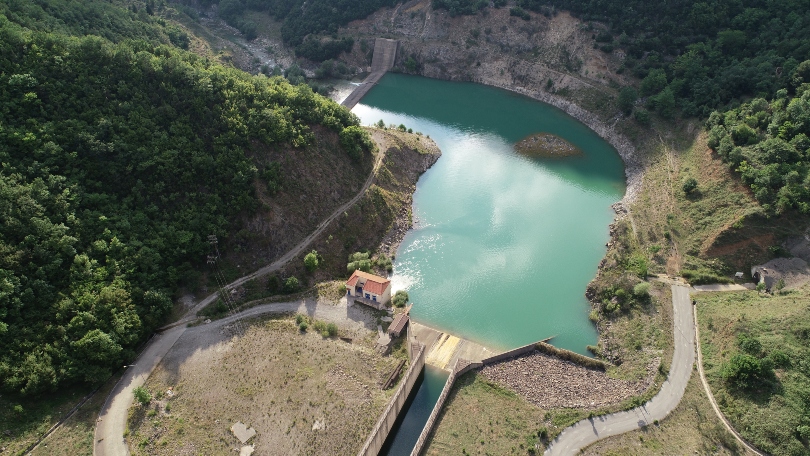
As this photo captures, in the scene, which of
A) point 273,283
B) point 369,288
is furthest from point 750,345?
point 273,283

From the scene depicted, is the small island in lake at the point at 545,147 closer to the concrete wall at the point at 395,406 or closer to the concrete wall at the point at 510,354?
the concrete wall at the point at 510,354

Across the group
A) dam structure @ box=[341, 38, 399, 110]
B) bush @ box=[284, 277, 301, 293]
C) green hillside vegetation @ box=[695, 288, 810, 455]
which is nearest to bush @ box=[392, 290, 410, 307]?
bush @ box=[284, 277, 301, 293]

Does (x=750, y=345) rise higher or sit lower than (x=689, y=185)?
lower

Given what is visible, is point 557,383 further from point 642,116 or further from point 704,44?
point 704,44

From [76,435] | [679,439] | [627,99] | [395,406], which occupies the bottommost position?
[76,435]

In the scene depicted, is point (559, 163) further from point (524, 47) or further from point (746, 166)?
point (524, 47)

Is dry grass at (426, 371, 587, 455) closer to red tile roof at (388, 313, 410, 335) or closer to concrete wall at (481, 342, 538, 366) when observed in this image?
concrete wall at (481, 342, 538, 366)
